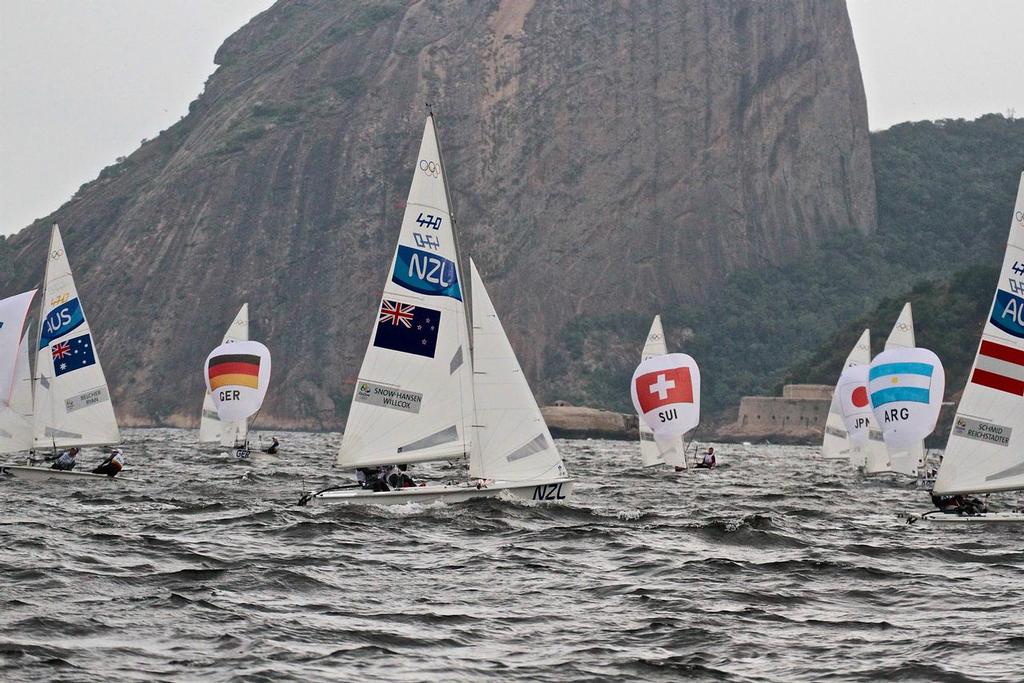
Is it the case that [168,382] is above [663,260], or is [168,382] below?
below

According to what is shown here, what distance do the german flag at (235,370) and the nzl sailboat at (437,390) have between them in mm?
22691

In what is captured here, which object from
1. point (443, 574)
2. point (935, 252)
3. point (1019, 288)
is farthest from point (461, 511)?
point (935, 252)

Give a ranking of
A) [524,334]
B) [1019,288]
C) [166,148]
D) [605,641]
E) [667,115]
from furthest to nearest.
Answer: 1. [166,148]
2. [667,115]
3. [524,334]
4. [1019,288]
5. [605,641]

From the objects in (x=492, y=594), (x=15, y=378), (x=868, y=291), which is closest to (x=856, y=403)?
(x=15, y=378)

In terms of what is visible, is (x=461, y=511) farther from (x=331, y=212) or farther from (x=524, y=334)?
(x=331, y=212)

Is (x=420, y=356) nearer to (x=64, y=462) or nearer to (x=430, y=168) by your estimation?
(x=430, y=168)

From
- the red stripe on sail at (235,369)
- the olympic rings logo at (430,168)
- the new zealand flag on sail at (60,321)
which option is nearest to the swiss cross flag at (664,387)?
the red stripe on sail at (235,369)

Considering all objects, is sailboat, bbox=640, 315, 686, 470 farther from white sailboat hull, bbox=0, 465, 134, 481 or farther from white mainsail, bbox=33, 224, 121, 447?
white sailboat hull, bbox=0, 465, 134, 481

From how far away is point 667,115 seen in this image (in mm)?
147625

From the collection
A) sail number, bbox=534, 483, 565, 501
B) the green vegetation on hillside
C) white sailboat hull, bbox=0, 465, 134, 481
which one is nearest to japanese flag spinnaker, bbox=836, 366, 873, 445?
sail number, bbox=534, 483, 565, 501

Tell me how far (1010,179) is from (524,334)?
6797 centimetres

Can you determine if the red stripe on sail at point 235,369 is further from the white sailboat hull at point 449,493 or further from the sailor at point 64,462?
the white sailboat hull at point 449,493

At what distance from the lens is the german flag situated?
157ft

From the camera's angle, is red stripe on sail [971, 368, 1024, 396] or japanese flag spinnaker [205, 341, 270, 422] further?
japanese flag spinnaker [205, 341, 270, 422]
